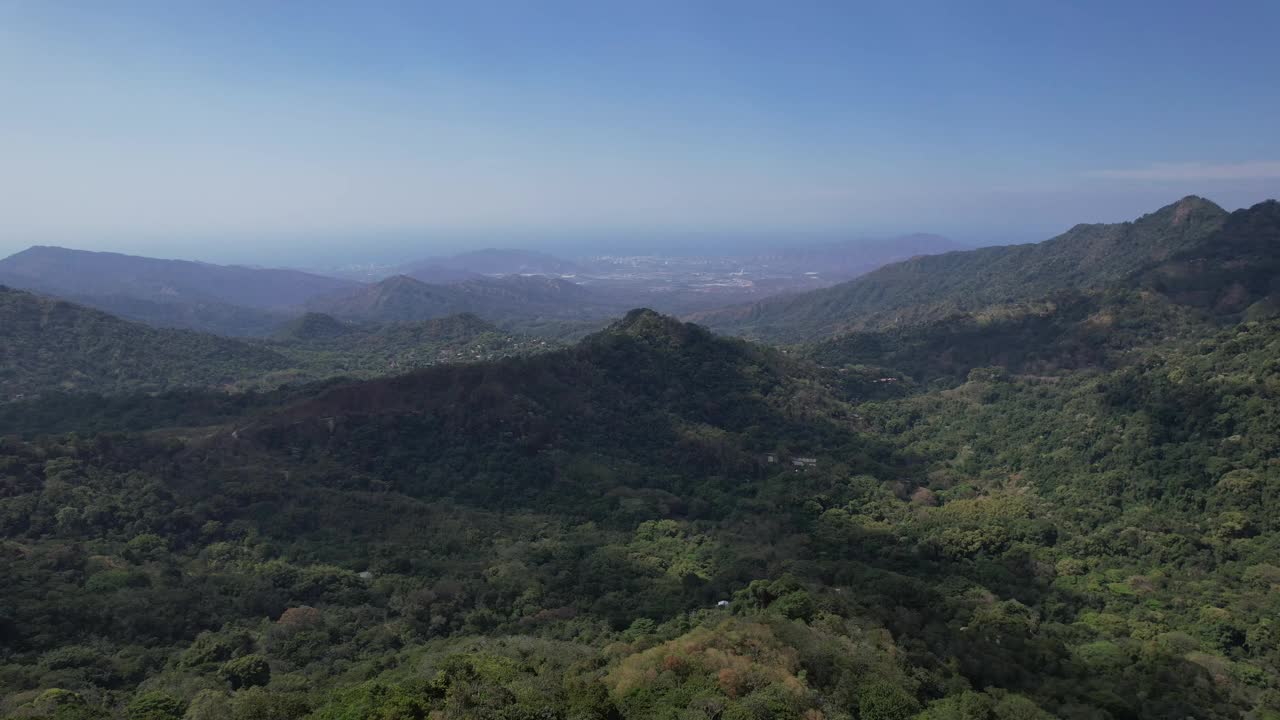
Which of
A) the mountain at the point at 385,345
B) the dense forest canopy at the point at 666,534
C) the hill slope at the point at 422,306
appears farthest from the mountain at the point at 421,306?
the dense forest canopy at the point at 666,534

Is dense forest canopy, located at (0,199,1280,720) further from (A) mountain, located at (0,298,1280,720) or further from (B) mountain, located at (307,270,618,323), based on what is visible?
(B) mountain, located at (307,270,618,323)

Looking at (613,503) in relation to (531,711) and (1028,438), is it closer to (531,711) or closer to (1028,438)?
(531,711)

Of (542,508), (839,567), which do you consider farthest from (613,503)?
(839,567)

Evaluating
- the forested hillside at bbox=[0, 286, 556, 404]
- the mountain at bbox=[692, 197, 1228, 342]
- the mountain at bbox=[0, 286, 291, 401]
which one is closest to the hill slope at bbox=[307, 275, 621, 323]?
the mountain at bbox=[692, 197, 1228, 342]

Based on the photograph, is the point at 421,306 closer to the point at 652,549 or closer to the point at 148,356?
the point at 148,356

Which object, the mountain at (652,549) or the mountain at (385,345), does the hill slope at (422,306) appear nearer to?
the mountain at (385,345)

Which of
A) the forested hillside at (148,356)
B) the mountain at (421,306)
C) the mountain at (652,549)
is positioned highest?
the mountain at (421,306)
